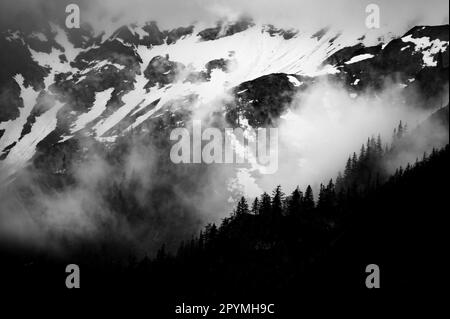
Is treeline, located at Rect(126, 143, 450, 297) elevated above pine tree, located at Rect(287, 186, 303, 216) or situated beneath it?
situated beneath

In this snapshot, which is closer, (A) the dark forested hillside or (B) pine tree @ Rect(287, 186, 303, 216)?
(A) the dark forested hillside

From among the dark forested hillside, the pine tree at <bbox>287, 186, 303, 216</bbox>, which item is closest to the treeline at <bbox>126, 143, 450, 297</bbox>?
Result: the pine tree at <bbox>287, 186, 303, 216</bbox>

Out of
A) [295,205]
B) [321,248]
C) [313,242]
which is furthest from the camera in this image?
[295,205]

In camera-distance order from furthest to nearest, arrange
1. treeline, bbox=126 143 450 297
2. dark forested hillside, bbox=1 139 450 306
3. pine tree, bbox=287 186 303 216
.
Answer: pine tree, bbox=287 186 303 216 < treeline, bbox=126 143 450 297 < dark forested hillside, bbox=1 139 450 306

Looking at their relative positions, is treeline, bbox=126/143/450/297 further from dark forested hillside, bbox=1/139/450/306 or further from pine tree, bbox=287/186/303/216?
dark forested hillside, bbox=1/139/450/306

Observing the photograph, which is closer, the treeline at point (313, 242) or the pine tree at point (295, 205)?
the treeline at point (313, 242)

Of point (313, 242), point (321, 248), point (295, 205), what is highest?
point (295, 205)

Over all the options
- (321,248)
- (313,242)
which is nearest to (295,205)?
(313,242)

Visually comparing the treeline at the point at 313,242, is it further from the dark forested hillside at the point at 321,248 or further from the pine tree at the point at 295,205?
the dark forested hillside at the point at 321,248

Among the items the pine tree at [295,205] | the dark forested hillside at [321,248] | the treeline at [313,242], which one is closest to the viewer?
the dark forested hillside at [321,248]

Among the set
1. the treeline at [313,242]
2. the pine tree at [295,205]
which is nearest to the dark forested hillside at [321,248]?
the treeline at [313,242]

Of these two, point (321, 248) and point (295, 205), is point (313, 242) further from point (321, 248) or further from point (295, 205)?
point (295, 205)
